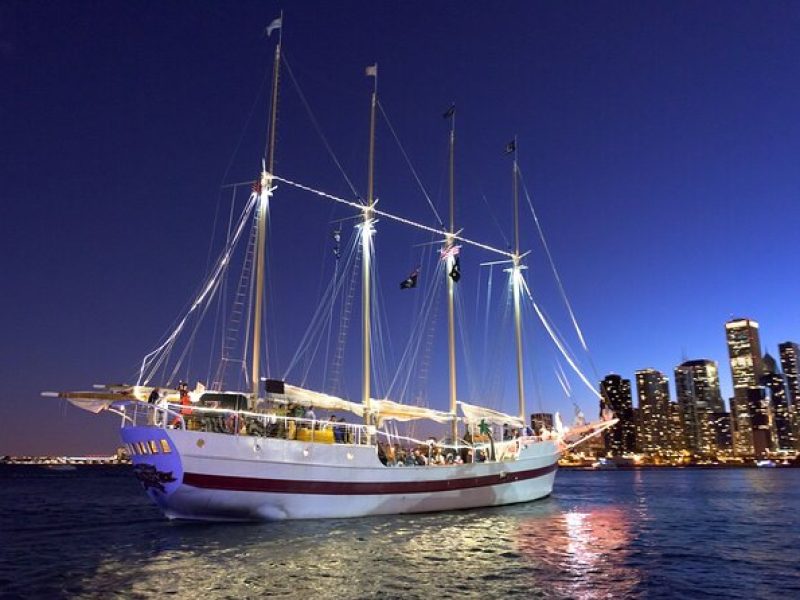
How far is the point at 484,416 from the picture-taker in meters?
42.2

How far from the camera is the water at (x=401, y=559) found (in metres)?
17.0

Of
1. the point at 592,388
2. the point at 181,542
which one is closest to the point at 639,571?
the point at 181,542

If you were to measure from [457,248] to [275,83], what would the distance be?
719 inches

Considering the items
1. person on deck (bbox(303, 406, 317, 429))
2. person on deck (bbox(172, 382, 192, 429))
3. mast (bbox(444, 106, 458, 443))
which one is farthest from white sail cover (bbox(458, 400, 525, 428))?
person on deck (bbox(172, 382, 192, 429))

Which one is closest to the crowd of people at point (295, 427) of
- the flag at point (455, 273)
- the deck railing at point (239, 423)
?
the deck railing at point (239, 423)

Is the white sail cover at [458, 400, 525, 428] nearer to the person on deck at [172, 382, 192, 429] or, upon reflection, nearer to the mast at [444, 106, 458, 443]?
the mast at [444, 106, 458, 443]

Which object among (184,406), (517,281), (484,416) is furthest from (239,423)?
(517,281)

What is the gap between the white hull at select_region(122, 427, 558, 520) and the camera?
25.0 m

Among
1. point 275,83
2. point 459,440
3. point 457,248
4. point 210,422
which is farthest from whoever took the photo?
point 457,248

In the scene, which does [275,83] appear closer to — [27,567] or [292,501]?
[292,501]

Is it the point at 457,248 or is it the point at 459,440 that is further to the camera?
the point at 457,248

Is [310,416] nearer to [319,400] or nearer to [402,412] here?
[319,400]

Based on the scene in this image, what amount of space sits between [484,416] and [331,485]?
16.6m

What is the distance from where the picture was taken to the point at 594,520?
36.2m
